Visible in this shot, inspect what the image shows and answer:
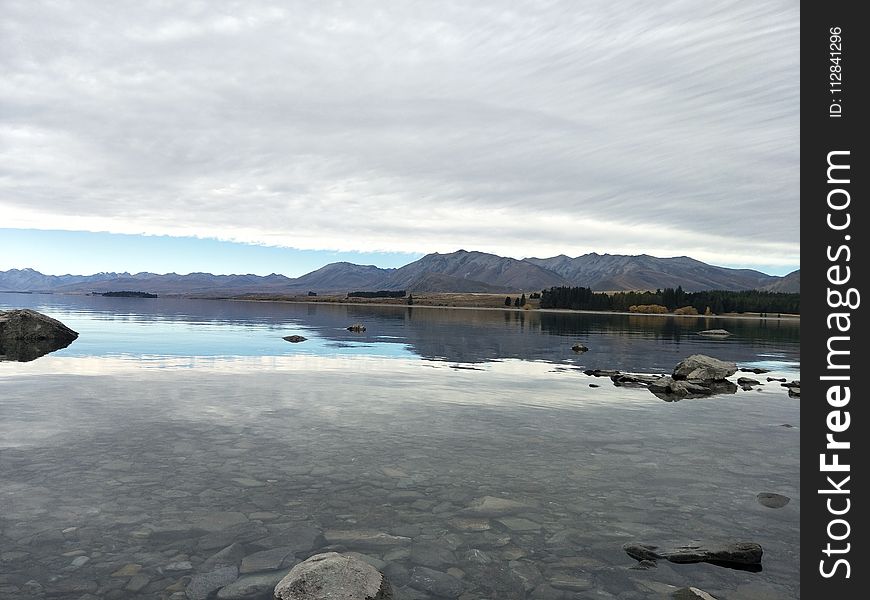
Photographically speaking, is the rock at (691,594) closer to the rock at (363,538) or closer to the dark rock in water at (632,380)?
the rock at (363,538)

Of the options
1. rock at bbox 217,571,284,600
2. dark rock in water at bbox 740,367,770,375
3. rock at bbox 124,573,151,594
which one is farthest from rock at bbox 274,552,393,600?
dark rock in water at bbox 740,367,770,375

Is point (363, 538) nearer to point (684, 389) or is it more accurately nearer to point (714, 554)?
point (714, 554)

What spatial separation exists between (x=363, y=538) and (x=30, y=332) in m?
61.8

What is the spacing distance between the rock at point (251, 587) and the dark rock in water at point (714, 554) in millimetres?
6966

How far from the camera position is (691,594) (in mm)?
9250

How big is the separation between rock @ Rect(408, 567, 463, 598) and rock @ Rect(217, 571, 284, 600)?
243cm

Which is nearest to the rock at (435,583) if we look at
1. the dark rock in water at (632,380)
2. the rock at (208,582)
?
the rock at (208,582)

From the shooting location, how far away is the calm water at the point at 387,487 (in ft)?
32.8

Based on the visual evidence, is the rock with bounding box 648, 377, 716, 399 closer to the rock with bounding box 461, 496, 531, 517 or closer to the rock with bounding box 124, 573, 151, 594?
the rock with bounding box 461, 496, 531, 517

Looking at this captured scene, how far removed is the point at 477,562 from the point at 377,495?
157 inches

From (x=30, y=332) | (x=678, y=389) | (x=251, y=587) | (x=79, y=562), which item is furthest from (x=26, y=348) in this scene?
(x=678, y=389)

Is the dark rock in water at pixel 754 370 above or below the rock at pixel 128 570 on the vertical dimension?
below

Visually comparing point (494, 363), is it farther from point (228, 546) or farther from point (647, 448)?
point (228, 546)
